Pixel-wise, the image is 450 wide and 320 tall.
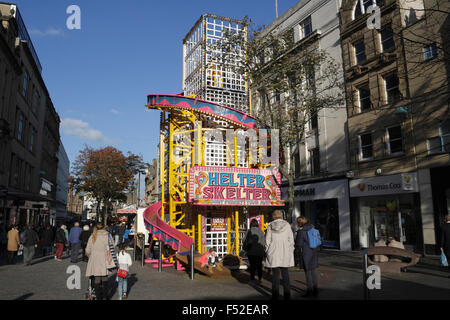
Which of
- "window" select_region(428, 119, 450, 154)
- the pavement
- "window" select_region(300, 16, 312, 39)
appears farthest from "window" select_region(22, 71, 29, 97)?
"window" select_region(428, 119, 450, 154)

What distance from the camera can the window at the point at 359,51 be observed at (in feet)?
68.7

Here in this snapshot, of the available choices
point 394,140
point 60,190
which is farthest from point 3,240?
point 60,190

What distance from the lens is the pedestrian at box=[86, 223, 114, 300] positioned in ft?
23.8

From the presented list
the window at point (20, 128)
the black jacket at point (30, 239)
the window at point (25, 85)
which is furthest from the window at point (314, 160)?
the window at point (25, 85)

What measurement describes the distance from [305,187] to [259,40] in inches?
469

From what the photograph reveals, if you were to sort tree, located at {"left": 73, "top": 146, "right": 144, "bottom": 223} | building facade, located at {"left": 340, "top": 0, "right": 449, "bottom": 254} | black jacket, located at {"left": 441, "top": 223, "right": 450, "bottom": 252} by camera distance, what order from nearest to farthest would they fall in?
black jacket, located at {"left": 441, "top": 223, "right": 450, "bottom": 252} < building facade, located at {"left": 340, "top": 0, "right": 449, "bottom": 254} < tree, located at {"left": 73, "top": 146, "right": 144, "bottom": 223}

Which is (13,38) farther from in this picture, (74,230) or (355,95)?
(355,95)

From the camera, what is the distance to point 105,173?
4131 centimetres

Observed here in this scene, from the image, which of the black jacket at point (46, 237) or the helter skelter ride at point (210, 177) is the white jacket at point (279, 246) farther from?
the black jacket at point (46, 237)

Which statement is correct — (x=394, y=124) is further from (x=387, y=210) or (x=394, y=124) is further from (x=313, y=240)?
(x=313, y=240)

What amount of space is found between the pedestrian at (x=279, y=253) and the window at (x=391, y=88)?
14.4 meters

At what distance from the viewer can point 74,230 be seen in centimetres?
1647

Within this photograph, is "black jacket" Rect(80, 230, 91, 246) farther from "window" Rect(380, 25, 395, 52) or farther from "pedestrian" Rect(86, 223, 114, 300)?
"window" Rect(380, 25, 395, 52)

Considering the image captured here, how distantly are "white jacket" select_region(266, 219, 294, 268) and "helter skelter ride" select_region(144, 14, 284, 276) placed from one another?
4725 millimetres
